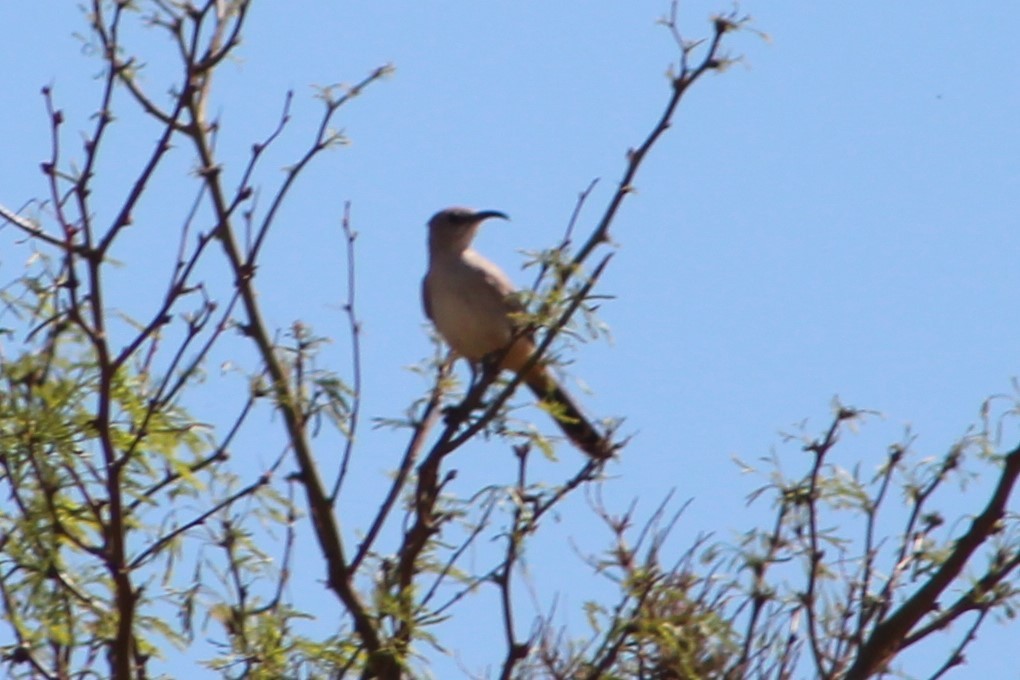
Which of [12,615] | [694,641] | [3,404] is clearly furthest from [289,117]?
[694,641]

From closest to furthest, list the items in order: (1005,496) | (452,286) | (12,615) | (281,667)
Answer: (1005,496) → (12,615) → (281,667) → (452,286)

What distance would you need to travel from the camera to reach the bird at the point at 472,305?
662 centimetres

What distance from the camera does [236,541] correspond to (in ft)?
15.2

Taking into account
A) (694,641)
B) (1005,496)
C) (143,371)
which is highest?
(143,371)

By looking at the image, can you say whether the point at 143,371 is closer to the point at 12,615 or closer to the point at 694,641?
the point at 12,615

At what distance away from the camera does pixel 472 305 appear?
23.1 feet

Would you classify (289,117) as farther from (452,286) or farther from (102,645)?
(452,286)

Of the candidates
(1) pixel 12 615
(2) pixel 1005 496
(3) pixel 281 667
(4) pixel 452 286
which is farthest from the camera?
(4) pixel 452 286

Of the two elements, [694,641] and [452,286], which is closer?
[694,641]

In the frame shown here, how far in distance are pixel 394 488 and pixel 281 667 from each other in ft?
1.89

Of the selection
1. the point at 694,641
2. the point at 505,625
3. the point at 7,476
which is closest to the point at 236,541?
the point at 7,476

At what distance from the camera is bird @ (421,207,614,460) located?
21.7 ft

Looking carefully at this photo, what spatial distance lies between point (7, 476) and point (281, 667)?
2.95 feet

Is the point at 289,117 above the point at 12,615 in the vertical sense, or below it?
above
